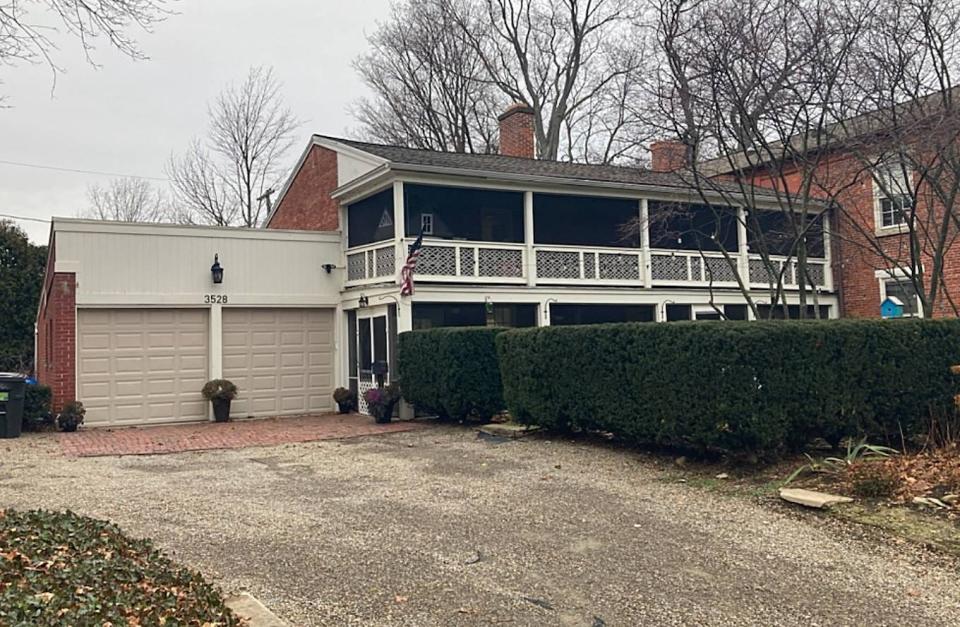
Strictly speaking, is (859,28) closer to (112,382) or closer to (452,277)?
(452,277)

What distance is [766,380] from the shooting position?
831cm

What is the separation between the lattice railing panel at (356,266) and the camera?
16.3m

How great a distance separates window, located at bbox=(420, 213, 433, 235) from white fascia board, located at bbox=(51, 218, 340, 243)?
1.91 meters

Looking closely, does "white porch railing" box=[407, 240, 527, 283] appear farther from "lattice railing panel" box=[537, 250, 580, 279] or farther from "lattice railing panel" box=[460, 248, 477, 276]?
"lattice railing panel" box=[537, 250, 580, 279]

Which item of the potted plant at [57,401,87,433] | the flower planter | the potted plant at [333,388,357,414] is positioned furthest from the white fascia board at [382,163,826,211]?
the potted plant at [57,401,87,433]

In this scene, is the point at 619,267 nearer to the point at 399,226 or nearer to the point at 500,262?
the point at 500,262

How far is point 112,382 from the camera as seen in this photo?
14.4 m

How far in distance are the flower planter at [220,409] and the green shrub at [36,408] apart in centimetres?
283

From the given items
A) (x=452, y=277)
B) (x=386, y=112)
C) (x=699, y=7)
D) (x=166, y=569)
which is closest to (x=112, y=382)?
(x=452, y=277)

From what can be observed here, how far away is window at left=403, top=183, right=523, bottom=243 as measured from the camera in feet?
55.5

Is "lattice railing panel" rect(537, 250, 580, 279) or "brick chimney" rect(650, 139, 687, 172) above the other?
"brick chimney" rect(650, 139, 687, 172)

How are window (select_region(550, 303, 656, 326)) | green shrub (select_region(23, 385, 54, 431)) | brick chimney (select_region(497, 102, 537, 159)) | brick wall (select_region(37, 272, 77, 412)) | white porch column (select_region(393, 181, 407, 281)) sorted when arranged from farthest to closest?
brick chimney (select_region(497, 102, 537, 159)) < window (select_region(550, 303, 656, 326)) < white porch column (select_region(393, 181, 407, 281)) < brick wall (select_region(37, 272, 77, 412)) < green shrub (select_region(23, 385, 54, 431))

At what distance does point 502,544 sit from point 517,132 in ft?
60.9

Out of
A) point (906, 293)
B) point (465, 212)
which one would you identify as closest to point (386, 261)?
point (465, 212)
